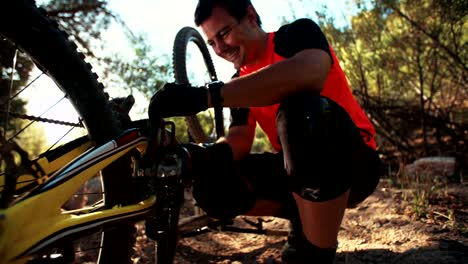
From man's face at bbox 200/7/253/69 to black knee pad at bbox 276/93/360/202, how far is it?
532 mm

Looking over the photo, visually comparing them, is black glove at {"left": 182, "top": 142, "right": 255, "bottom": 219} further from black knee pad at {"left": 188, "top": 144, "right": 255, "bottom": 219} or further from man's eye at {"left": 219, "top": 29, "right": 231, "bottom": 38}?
man's eye at {"left": 219, "top": 29, "right": 231, "bottom": 38}

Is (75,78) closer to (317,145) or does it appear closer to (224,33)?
(224,33)

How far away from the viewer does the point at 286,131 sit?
1298 mm

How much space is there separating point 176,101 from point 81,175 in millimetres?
353

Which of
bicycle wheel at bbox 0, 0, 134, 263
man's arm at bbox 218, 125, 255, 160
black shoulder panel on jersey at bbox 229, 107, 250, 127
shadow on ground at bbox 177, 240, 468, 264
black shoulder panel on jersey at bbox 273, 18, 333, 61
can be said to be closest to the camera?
bicycle wheel at bbox 0, 0, 134, 263

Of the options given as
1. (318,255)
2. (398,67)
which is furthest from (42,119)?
(398,67)

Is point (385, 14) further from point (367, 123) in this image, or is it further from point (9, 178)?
point (9, 178)

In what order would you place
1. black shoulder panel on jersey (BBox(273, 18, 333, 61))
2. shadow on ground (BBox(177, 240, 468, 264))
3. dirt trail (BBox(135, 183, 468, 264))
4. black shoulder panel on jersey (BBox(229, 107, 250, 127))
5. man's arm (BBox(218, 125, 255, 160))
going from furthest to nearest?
black shoulder panel on jersey (BBox(229, 107, 250, 127))
man's arm (BBox(218, 125, 255, 160))
dirt trail (BBox(135, 183, 468, 264))
shadow on ground (BBox(177, 240, 468, 264))
black shoulder panel on jersey (BBox(273, 18, 333, 61))

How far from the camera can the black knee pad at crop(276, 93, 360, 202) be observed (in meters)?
1.25

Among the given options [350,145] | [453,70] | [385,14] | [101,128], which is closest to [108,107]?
[101,128]

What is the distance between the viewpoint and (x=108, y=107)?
1452 millimetres

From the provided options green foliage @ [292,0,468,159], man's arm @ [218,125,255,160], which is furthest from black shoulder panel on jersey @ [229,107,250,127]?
green foliage @ [292,0,468,159]

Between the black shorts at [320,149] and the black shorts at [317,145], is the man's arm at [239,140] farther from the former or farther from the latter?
the black shorts at [317,145]

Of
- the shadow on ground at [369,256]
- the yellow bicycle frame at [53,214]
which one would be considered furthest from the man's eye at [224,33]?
the shadow on ground at [369,256]
